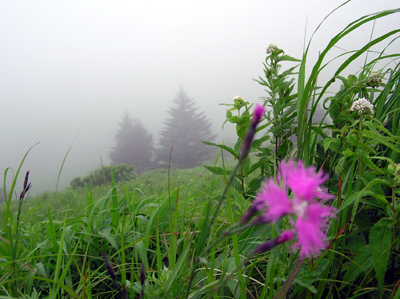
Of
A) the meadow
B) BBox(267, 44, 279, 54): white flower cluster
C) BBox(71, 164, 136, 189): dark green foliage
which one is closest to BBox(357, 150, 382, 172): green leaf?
the meadow

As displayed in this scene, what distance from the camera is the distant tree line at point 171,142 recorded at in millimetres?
31609

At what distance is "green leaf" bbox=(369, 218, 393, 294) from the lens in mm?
738

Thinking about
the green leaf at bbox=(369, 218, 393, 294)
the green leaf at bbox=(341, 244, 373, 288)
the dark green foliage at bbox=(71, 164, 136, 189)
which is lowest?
the dark green foliage at bbox=(71, 164, 136, 189)

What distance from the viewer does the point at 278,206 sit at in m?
0.26

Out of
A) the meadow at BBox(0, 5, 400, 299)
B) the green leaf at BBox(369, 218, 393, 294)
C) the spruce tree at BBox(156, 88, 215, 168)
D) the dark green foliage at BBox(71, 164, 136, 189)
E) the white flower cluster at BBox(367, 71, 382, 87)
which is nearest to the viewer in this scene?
the meadow at BBox(0, 5, 400, 299)

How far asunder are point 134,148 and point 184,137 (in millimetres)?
8770

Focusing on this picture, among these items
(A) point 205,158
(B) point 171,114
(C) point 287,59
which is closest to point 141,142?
(B) point 171,114

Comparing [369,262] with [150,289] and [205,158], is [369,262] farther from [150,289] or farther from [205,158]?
[205,158]

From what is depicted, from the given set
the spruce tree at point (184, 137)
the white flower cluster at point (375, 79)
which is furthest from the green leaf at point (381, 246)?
the spruce tree at point (184, 137)

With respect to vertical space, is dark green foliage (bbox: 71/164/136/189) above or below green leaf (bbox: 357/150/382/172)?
below

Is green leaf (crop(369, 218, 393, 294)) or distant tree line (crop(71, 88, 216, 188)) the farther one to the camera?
distant tree line (crop(71, 88, 216, 188))

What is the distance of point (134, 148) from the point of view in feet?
123

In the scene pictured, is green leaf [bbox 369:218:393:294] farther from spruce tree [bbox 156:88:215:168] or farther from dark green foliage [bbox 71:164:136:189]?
spruce tree [bbox 156:88:215:168]

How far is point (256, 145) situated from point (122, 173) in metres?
14.4
